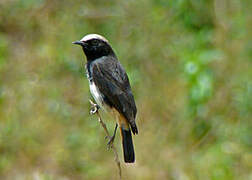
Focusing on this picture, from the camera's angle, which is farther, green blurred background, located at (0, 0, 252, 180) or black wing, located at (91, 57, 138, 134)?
green blurred background, located at (0, 0, 252, 180)

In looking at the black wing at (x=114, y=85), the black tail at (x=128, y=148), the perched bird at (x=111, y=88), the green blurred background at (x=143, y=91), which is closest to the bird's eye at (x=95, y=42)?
the perched bird at (x=111, y=88)

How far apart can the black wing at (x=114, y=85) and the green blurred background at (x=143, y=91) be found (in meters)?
1.84

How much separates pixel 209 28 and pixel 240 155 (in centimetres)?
216

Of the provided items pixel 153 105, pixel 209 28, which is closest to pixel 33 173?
pixel 153 105

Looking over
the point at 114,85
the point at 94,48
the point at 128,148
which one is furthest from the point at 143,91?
the point at 128,148

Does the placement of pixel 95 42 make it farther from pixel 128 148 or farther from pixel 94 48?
pixel 128 148

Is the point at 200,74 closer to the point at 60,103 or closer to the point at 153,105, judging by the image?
the point at 153,105

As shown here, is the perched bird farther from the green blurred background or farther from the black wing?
the green blurred background

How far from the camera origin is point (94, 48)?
565cm

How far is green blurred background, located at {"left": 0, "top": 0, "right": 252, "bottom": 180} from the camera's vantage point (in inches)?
304

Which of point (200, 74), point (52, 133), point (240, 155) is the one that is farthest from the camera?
point (52, 133)

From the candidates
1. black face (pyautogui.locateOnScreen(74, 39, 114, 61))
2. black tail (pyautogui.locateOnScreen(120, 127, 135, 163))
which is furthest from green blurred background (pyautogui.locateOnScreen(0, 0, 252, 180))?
black tail (pyautogui.locateOnScreen(120, 127, 135, 163))

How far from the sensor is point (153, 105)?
8.44m

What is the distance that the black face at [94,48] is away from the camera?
18.5 ft
